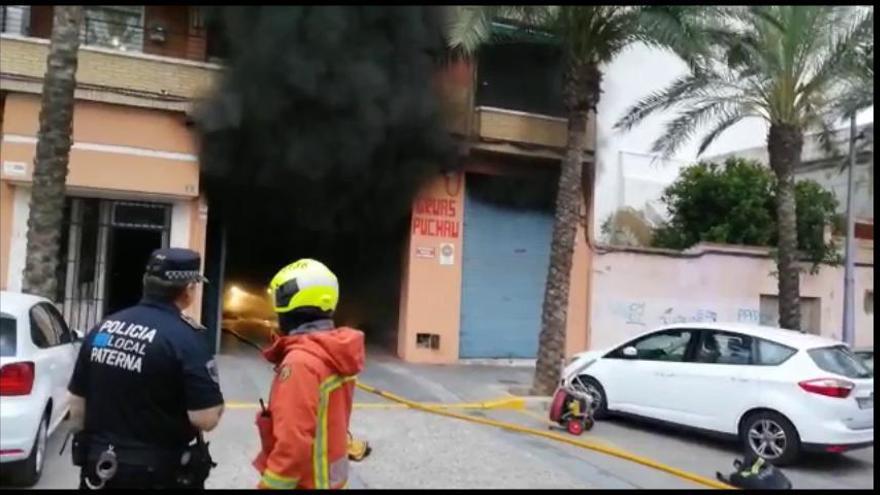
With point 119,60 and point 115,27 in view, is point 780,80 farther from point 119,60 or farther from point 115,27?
point 115,27

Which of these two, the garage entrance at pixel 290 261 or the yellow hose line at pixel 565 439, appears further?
the garage entrance at pixel 290 261

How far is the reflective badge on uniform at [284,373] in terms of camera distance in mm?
2629

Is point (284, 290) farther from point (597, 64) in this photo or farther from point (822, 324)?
point (822, 324)

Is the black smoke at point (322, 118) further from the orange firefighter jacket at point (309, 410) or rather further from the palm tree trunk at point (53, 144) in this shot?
the orange firefighter jacket at point (309, 410)

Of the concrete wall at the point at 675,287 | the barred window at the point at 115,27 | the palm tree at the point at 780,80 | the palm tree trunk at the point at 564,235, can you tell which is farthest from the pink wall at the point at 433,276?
the barred window at the point at 115,27

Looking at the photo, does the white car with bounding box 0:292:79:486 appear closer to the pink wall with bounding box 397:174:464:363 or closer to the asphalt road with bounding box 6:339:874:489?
the asphalt road with bounding box 6:339:874:489

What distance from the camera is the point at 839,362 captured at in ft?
26.2

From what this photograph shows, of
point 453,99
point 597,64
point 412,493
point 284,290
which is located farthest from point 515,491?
point 453,99

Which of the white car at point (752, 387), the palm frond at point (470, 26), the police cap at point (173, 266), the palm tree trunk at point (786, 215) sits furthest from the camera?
the palm tree trunk at point (786, 215)

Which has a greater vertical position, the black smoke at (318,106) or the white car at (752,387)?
the black smoke at (318,106)

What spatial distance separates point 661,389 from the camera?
8.82 m

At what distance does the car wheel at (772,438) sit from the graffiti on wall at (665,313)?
7.38m

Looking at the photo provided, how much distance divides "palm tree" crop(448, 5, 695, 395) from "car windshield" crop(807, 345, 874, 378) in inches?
151

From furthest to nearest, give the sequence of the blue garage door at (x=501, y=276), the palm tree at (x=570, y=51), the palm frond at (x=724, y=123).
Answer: the blue garage door at (x=501, y=276) → the palm frond at (x=724, y=123) → the palm tree at (x=570, y=51)
